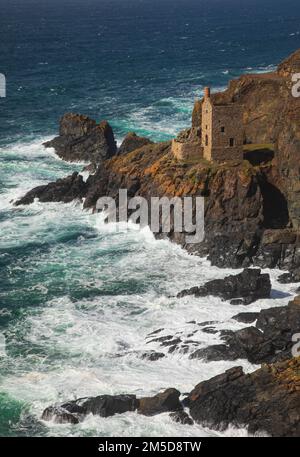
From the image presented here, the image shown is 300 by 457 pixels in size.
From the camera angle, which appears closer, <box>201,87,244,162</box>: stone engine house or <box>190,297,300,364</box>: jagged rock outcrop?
<box>190,297,300,364</box>: jagged rock outcrop

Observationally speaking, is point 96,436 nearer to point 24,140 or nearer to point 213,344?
point 213,344

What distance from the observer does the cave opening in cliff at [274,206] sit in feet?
262

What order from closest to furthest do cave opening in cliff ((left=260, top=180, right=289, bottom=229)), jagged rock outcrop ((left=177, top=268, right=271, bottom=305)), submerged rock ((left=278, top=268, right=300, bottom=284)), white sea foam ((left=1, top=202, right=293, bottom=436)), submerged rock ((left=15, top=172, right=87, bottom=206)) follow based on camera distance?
white sea foam ((left=1, top=202, right=293, bottom=436)) → jagged rock outcrop ((left=177, top=268, right=271, bottom=305)) → submerged rock ((left=278, top=268, right=300, bottom=284)) → cave opening in cliff ((left=260, top=180, right=289, bottom=229)) → submerged rock ((left=15, top=172, right=87, bottom=206))

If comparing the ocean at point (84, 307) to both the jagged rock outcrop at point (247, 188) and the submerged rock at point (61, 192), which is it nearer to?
the submerged rock at point (61, 192)

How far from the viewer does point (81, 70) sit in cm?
18575

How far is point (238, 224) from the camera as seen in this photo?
7794 cm

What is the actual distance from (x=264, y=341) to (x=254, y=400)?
8179 mm

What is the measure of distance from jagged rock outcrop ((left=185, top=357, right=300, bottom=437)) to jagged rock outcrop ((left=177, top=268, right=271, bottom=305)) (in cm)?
1532

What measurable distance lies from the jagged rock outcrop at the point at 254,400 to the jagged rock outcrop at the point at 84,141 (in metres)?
56.7

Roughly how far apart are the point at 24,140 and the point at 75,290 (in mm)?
53842

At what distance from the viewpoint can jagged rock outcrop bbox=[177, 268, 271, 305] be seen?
6856 centimetres

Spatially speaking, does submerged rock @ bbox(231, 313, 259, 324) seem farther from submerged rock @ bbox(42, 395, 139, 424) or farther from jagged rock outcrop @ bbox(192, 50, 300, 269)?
submerged rock @ bbox(42, 395, 139, 424)

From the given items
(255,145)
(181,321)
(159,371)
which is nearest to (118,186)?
(255,145)

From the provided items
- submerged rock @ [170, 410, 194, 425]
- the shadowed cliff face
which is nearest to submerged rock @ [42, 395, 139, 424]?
submerged rock @ [170, 410, 194, 425]
